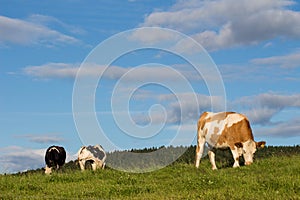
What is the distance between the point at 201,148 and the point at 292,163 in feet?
17.3

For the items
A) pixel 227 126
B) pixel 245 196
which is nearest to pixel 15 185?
pixel 245 196

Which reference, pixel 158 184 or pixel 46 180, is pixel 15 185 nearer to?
pixel 46 180

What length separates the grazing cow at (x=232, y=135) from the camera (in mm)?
23672

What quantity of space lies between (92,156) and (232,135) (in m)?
8.85

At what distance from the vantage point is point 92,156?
28.8 m

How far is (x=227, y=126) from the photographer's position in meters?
23.9

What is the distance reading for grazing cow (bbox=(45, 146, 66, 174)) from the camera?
3016 centimetres

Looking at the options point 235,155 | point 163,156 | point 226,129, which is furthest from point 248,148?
point 163,156

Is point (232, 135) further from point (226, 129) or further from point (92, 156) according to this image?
point (92, 156)

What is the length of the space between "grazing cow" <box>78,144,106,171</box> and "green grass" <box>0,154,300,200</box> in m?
7.71

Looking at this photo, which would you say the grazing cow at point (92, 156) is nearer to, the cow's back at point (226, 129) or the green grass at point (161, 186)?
the cow's back at point (226, 129)

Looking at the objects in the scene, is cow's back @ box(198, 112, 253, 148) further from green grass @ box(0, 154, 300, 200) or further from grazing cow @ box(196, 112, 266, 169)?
green grass @ box(0, 154, 300, 200)

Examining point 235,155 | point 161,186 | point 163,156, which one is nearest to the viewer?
Result: point 161,186

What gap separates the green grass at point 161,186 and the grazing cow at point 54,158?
9.37 m
